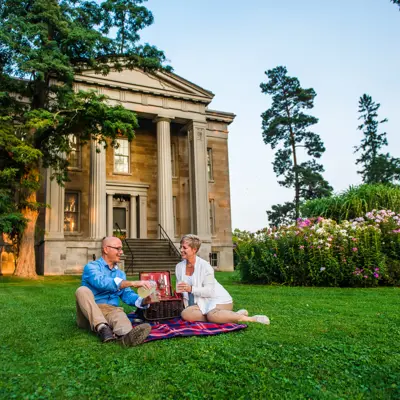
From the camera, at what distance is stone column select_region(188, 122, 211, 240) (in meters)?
24.7

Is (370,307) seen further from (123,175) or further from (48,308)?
(123,175)

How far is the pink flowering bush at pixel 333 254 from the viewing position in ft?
38.0

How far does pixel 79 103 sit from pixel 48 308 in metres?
9.61

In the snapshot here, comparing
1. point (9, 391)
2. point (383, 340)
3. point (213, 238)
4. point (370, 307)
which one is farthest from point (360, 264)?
point (213, 238)

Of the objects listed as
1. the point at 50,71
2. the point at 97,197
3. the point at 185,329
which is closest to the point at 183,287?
the point at 185,329

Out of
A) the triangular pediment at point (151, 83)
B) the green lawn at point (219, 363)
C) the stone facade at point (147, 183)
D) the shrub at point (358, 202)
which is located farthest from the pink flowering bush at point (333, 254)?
the triangular pediment at point (151, 83)

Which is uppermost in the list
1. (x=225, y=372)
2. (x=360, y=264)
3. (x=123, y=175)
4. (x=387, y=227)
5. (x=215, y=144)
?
(x=215, y=144)

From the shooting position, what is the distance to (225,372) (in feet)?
11.7

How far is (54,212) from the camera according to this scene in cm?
2056

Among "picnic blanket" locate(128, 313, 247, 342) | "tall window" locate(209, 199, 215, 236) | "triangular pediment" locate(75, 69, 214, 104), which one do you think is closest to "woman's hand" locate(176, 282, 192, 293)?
"picnic blanket" locate(128, 313, 247, 342)

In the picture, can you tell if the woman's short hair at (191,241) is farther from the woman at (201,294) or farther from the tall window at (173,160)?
the tall window at (173,160)

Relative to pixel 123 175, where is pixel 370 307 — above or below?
below

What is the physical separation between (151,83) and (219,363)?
2254 cm

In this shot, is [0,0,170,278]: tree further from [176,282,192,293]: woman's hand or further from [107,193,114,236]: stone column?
[176,282,192,293]: woman's hand
